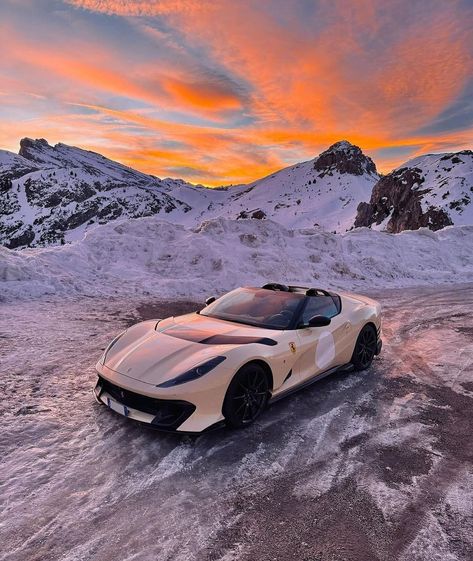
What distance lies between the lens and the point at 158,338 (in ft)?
16.2

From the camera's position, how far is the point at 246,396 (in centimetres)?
445

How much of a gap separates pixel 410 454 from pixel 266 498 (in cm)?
163

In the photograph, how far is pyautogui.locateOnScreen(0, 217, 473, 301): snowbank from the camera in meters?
12.4

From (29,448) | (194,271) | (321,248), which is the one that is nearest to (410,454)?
(29,448)

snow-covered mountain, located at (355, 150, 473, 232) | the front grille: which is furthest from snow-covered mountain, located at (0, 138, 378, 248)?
the front grille

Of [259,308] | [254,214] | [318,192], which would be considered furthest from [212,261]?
[318,192]

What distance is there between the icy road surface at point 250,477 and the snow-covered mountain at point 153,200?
64.6m

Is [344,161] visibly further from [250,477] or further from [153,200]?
[250,477]

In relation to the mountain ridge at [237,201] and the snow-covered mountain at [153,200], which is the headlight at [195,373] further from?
the snow-covered mountain at [153,200]

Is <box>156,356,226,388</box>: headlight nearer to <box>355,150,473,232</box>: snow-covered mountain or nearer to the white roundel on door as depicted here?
the white roundel on door

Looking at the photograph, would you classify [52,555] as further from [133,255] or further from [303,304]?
[133,255]

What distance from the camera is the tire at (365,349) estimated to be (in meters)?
6.33

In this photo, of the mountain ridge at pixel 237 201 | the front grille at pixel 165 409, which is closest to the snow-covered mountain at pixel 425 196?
the mountain ridge at pixel 237 201

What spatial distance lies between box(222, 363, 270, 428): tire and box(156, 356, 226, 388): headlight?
255 millimetres
